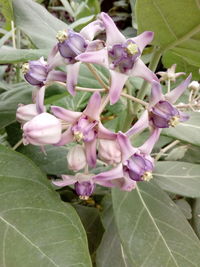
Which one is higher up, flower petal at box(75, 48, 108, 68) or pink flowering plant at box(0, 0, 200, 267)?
flower petal at box(75, 48, 108, 68)

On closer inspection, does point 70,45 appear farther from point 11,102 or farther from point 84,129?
point 11,102

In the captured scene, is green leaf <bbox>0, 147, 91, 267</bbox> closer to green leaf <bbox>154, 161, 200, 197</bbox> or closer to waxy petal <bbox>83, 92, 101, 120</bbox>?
waxy petal <bbox>83, 92, 101, 120</bbox>

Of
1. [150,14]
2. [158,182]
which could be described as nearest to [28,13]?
[150,14]

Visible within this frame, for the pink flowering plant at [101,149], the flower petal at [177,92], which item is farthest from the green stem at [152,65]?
the flower petal at [177,92]

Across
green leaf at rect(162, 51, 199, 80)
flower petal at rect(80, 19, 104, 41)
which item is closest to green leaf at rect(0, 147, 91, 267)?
flower petal at rect(80, 19, 104, 41)

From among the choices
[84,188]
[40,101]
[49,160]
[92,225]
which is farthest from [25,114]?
[92,225]

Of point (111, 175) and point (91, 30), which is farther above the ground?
point (91, 30)

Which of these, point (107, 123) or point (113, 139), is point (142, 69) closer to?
point (113, 139)
